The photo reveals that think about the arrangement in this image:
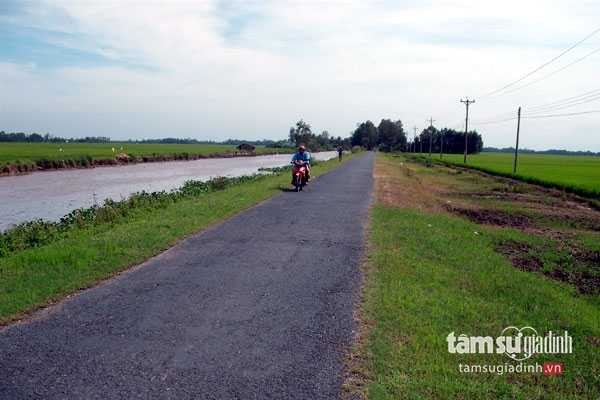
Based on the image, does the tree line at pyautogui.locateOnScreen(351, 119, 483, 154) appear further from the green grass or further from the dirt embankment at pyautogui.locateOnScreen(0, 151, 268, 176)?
the green grass

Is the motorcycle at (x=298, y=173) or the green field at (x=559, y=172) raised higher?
the motorcycle at (x=298, y=173)

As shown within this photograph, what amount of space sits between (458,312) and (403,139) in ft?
500

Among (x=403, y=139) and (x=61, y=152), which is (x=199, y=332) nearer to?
(x=61, y=152)

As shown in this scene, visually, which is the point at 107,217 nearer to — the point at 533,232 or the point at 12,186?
the point at 533,232

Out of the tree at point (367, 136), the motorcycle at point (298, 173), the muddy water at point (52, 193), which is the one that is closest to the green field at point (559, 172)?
the motorcycle at point (298, 173)

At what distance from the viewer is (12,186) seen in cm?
2756

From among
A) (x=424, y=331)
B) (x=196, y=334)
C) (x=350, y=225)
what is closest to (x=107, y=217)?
(x=350, y=225)

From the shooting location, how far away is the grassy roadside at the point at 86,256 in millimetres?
6344

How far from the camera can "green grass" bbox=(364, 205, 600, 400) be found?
409 centimetres

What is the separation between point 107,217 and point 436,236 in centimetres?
882

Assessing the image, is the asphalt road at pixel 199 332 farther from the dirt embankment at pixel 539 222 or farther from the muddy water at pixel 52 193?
the muddy water at pixel 52 193

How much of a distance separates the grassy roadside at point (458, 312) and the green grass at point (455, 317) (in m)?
0.01

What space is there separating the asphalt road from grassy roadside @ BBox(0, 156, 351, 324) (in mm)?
395

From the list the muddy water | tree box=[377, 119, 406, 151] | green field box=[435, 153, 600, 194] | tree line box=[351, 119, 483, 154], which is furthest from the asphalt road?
tree box=[377, 119, 406, 151]
